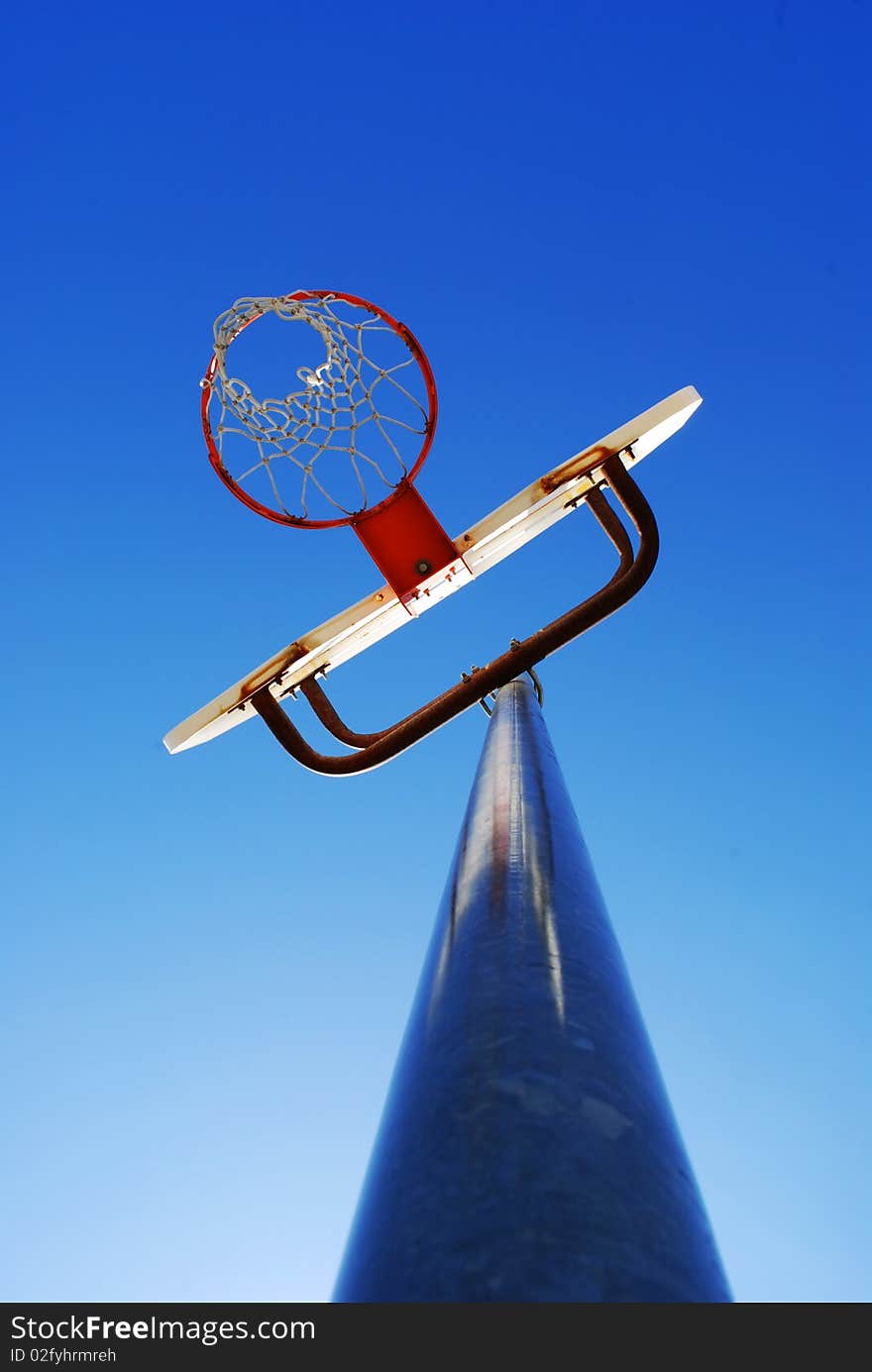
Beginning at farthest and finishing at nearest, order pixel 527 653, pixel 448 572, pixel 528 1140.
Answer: pixel 448 572 < pixel 527 653 < pixel 528 1140

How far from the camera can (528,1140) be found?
5.33 feet

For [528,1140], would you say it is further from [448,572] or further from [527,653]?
[448,572]

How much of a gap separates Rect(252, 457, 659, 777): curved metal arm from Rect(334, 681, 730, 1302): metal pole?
3.53 meters

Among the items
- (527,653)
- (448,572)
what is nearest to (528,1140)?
(527,653)

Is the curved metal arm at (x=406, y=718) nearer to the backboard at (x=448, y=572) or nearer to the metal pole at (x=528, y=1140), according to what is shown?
the backboard at (x=448, y=572)

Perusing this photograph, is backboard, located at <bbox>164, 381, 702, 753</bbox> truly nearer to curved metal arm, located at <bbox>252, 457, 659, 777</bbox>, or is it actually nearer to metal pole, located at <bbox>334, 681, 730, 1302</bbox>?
curved metal arm, located at <bbox>252, 457, 659, 777</bbox>

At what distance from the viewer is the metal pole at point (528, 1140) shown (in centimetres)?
143

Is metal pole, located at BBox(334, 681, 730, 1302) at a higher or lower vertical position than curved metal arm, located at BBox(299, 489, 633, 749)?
lower

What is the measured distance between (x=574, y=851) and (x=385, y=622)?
14.3ft

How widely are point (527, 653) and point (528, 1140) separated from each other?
15.1 ft

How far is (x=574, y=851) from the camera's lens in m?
3.03

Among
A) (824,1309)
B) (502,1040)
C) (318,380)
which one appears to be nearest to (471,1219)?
(502,1040)

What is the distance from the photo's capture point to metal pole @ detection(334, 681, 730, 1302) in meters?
1.43

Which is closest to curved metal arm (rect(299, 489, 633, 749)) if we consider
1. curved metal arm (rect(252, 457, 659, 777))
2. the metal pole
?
curved metal arm (rect(252, 457, 659, 777))
